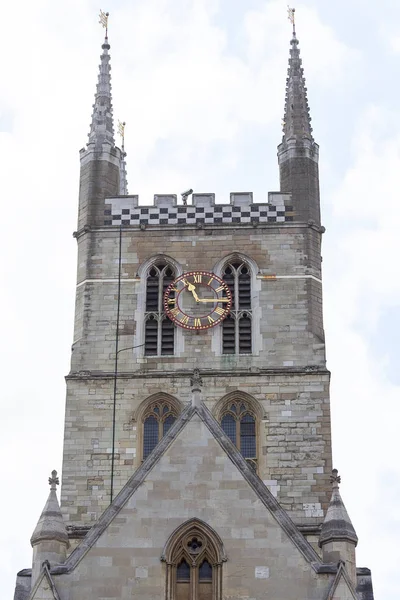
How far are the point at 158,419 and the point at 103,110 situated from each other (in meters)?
10.8

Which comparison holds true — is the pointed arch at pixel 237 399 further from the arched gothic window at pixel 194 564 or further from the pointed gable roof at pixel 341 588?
the pointed gable roof at pixel 341 588

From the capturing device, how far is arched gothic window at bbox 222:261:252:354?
4141 cm

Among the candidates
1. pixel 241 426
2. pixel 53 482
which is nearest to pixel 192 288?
pixel 241 426

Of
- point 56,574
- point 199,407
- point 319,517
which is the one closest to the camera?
point 56,574

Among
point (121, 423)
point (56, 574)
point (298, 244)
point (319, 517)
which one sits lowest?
point (56, 574)

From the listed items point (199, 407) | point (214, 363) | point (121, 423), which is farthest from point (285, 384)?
point (199, 407)

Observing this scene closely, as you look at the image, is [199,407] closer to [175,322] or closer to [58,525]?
[58,525]

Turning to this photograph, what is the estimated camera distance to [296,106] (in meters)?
45.7

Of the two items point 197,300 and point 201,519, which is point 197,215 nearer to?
point 197,300

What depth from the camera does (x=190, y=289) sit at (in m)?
42.2

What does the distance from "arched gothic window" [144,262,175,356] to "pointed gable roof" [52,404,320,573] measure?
30.9ft

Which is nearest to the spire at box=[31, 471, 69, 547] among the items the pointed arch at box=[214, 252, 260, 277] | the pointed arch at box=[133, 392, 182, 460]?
the pointed arch at box=[133, 392, 182, 460]

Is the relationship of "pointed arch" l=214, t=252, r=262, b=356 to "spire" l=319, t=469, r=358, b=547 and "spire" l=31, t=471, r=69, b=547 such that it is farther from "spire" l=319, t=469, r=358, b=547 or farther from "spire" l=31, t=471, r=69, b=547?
"spire" l=31, t=471, r=69, b=547

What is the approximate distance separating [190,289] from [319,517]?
307 inches
